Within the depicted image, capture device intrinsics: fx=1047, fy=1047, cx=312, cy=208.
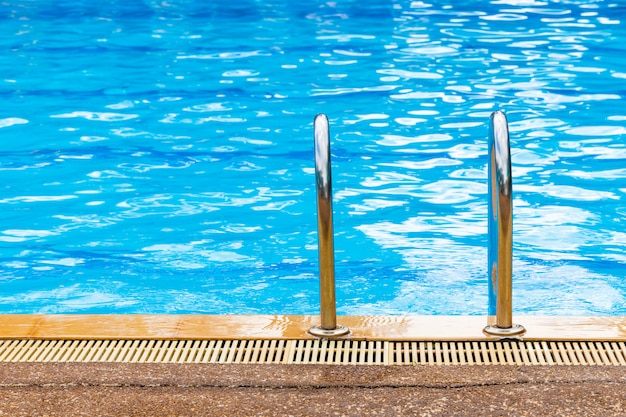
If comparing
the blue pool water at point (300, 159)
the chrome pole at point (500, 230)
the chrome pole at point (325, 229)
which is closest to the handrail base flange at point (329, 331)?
the chrome pole at point (325, 229)

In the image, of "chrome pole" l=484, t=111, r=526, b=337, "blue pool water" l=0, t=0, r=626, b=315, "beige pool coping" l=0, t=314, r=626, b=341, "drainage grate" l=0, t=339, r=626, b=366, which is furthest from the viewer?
"blue pool water" l=0, t=0, r=626, b=315

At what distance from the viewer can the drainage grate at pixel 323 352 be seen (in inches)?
138

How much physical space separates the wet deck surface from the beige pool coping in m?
0.26

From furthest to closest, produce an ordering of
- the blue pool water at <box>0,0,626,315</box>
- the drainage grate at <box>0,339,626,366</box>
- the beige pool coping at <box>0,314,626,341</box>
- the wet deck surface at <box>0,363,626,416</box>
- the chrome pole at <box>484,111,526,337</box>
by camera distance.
Answer: the blue pool water at <box>0,0,626,315</box> → the beige pool coping at <box>0,314,626,341</box> → the drainage grate at <box>0,339,626,366</box> → the chrome pole at <box>484,111,526,337</box> → the wet deck surface at <box>0,363,626,416</box>

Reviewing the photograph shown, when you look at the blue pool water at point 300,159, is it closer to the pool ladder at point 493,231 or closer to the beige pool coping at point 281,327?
the beige pool coping at point 281,327

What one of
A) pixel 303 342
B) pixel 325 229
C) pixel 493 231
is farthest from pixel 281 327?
pixel 493 231

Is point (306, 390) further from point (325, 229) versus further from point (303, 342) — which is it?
point (325, 229)

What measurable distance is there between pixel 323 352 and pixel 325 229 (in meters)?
0.43

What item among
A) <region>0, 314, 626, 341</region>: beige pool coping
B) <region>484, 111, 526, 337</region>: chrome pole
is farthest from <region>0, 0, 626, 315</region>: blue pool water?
<region>484, 111, 526, 337</region>: chrome pole

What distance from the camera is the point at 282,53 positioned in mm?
11797

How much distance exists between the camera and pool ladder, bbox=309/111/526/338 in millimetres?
3400

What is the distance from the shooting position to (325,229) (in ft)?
11.5

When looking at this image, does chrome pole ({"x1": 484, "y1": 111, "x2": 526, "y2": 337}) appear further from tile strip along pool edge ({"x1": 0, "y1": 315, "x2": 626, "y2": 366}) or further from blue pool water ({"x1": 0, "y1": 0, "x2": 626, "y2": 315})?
blue pool water ({"x1": 0, "y1": 0, "x2": 626, "y2": 315})

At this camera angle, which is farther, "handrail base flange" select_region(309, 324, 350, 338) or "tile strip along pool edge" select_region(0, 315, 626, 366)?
"handrail base flange" select_region(309, 324, 350, 338)
